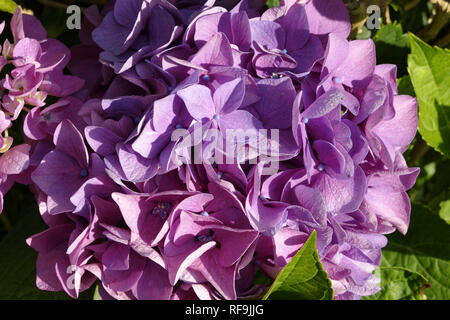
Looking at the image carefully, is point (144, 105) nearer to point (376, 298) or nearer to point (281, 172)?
point (281, 172)

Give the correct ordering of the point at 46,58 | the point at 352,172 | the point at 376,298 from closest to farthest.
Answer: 1. the point at 352,172
2. the point at 46,58
3. the point at 376,298

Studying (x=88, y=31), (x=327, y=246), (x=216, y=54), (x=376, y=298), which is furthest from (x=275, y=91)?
(x=376, y=298)

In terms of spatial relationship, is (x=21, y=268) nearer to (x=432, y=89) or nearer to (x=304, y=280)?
(x=304, y=280)

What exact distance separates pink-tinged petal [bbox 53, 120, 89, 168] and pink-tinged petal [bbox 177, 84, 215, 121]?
0.46ft

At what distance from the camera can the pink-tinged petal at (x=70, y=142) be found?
27.3 inches

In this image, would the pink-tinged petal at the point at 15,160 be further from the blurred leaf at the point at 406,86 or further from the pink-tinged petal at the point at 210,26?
the blurred leaf at the point at 406,86

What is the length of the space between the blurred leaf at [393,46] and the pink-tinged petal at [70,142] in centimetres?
51

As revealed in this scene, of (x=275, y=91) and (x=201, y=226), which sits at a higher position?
(x=275, y=91)

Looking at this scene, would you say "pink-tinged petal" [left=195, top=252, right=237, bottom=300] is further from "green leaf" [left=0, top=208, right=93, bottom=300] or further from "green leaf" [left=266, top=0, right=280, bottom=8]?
"green leaf" [left=266, top=0, right=280, bottom=8]

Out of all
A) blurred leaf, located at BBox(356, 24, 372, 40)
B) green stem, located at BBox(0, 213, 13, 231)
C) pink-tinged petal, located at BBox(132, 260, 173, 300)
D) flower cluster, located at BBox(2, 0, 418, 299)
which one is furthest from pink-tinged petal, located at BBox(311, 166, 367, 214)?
green stem, located at BBox(0, 213, 13, 231)

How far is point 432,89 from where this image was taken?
0.87m

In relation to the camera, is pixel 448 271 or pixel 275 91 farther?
Answer: pixel 448 271

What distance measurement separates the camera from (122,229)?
70 cm
